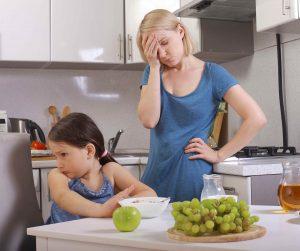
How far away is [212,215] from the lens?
1.06 metres

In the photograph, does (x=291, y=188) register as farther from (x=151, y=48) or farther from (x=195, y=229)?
(x=151, y=48)

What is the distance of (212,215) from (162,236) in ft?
0.41

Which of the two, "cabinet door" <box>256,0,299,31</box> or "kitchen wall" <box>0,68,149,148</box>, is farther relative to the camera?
"kitchen wall" <box>0,68,149,148</box>

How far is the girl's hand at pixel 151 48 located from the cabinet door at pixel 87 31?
1.35 meters

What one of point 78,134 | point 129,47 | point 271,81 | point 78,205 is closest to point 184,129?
point 78,134

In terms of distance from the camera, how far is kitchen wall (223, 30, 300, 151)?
277 centimetres

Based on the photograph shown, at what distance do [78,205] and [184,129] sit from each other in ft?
1.96

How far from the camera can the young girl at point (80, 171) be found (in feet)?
5.39

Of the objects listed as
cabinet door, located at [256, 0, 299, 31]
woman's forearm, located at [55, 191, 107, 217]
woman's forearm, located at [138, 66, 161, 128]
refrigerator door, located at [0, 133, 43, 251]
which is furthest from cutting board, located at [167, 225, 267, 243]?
cabinet door, located at [256, 0, 299, 31]

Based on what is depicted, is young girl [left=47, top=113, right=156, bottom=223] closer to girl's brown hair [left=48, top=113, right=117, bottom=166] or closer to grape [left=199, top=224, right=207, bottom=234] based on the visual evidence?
girl's brown hair [left=48, top=113, right=117, bottom=166]

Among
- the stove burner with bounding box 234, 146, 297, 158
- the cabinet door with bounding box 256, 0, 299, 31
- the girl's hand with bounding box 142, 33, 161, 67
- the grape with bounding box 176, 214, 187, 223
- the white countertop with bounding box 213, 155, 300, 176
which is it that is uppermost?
the cabinet door with bounding box 256, 0, 299, 31

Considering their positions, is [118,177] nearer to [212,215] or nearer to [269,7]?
[212,215]

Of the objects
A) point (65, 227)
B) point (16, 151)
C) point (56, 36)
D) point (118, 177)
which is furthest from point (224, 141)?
point (65, 227)

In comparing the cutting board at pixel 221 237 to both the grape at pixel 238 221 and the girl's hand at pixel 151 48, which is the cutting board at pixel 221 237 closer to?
the grape at pixel 238 221
